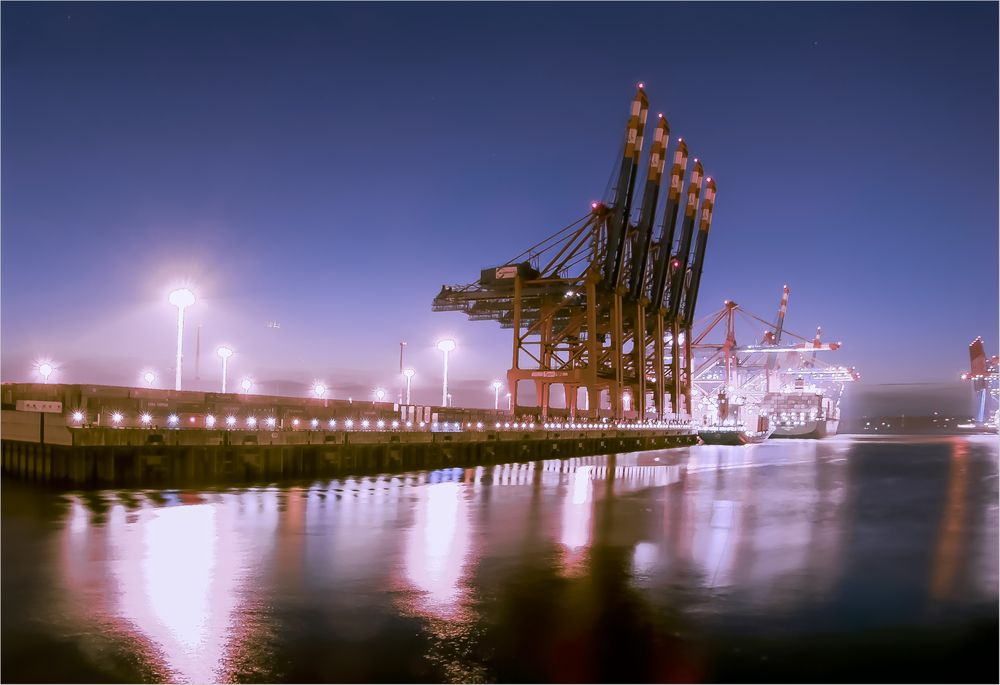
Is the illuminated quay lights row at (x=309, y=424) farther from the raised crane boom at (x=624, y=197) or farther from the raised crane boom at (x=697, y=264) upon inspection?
the raised crane boom at (x=697, y=264)

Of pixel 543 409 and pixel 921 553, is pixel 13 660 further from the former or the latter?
pixel 543 409

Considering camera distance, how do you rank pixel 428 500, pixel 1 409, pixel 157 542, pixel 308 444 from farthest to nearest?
pixel 308 444, pixel 1 409, pixel 428 500, pixel 157 542

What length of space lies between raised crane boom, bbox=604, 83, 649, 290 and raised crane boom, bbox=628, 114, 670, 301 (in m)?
5.83

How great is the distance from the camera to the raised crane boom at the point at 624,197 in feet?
229

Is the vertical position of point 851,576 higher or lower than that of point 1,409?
lower

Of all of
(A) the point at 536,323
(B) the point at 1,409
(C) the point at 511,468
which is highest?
(A) the point at 536,323

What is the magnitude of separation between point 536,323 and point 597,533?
52.8 metres

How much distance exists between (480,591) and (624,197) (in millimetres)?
63215

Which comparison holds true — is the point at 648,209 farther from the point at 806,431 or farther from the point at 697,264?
the point at 806,431

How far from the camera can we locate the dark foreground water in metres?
7.57

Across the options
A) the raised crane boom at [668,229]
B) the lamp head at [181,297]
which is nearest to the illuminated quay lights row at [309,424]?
the lamp head at [181,297]

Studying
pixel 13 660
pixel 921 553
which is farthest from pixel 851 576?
pixel 13 660

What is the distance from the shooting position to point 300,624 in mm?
8758

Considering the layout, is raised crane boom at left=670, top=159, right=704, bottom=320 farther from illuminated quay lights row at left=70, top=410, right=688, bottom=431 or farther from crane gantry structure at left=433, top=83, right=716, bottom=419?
illuminated quay lights row at left=70, top=410, right=688, bottom=431
